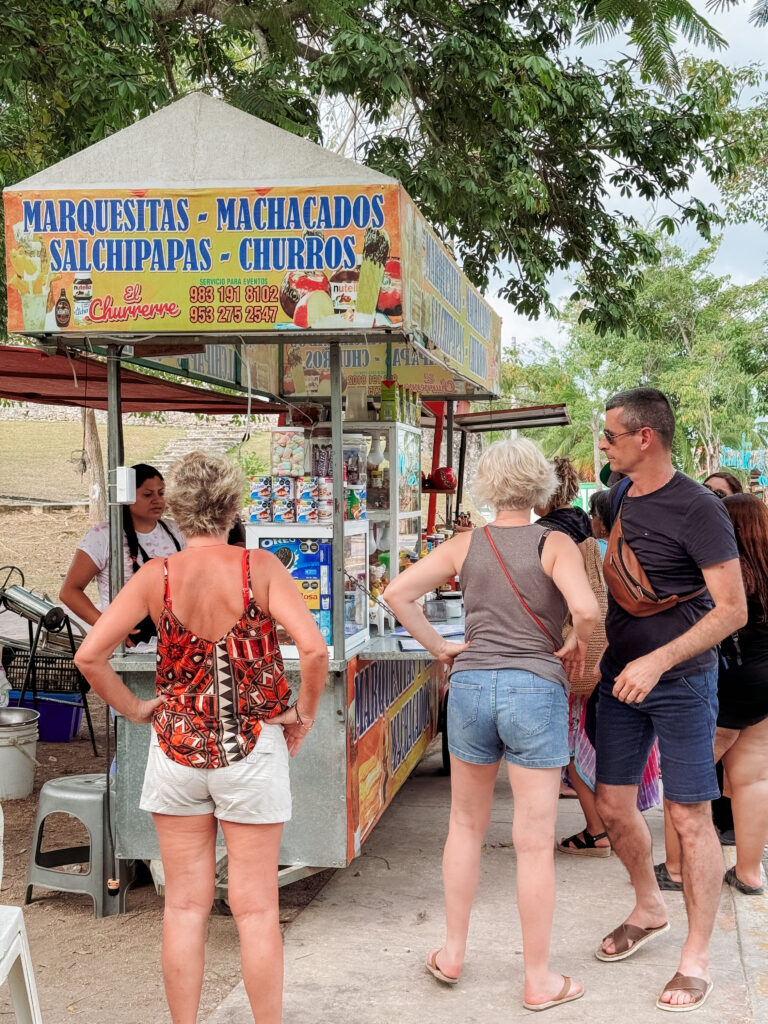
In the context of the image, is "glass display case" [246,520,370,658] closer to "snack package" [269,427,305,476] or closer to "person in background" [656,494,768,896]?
"snack package" [269,427,305,476]

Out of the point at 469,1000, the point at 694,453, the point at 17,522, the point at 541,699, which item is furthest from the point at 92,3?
the point at 694,453

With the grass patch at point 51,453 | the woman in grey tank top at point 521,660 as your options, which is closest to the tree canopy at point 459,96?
the woman in grey tank top at point 521,660

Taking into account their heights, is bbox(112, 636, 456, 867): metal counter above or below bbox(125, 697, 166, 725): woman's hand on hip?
below

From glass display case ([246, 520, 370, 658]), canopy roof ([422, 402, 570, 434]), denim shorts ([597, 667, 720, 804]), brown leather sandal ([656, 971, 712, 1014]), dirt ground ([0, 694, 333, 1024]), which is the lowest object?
dirt ground ([0, 694, 333, 1024])

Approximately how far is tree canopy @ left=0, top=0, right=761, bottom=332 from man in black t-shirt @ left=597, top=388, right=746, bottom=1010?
1.79 m

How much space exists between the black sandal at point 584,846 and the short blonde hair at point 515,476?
230 centimetres

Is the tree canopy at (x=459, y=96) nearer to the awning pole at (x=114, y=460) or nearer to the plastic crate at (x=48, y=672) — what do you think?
the awning pole at (x=114, y=460)

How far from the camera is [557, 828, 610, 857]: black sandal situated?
499cm

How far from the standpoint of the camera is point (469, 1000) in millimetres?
3473

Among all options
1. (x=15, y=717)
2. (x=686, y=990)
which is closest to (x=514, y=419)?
(x=15, y=717)

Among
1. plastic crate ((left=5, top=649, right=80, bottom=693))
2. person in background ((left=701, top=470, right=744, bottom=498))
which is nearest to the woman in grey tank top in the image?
person in background ((left=701, top=470, right=744, bottom=498))

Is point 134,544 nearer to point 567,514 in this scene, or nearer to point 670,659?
point 567,514

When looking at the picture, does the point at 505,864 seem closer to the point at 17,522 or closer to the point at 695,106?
the point at 695,106

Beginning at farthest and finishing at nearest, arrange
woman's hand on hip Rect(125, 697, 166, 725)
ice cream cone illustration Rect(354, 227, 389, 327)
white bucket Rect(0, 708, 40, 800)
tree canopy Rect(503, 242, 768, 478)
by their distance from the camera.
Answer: tree canopy Rect(503, 242, 768, 478) < white bucket Rect(0, 708, 40, 800) < ice cream cone illustration Rect(354, 227, 389, 327) < woman's hand on hip Rect(125, 697, 166, 725)
